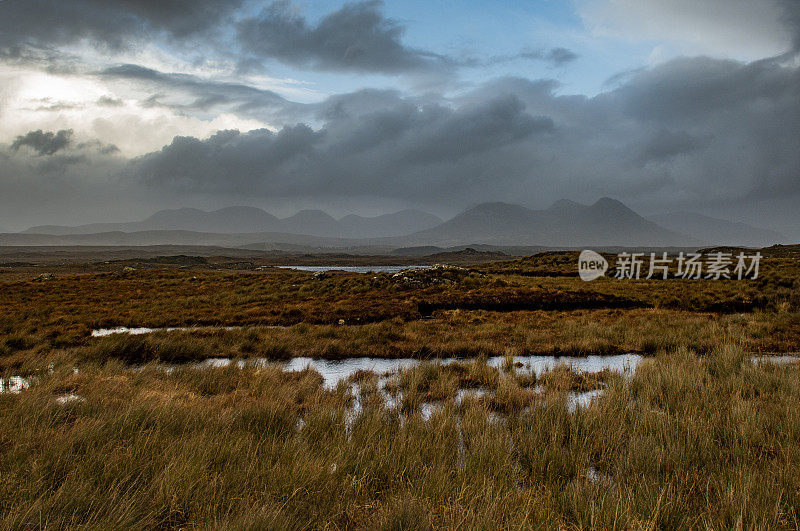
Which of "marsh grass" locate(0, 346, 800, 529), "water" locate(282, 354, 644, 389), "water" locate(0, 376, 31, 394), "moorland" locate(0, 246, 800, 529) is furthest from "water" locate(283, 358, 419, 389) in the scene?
"water" locate(0, 376, 31, 394)

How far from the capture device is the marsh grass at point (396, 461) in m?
3.40

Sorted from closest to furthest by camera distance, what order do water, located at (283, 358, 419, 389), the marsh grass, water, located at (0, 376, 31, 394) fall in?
the marsh grass < water, located at (0, 376, 31, 394) < water, located at (283, 358, 419, 389)

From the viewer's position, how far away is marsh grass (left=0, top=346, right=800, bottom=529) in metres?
3.40

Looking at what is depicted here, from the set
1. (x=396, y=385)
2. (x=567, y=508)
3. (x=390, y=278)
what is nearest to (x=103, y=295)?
(x=390, y=278)

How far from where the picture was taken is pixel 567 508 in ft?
12.1

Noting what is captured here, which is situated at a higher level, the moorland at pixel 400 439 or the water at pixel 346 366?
the moorland at pixel 400 439

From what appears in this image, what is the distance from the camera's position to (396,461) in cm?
447

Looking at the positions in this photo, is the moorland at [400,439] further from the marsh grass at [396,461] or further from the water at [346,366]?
the water at [346,366]

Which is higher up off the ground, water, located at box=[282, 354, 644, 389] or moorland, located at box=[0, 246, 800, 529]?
moorland, located at box=[0, 246, 800, 529]

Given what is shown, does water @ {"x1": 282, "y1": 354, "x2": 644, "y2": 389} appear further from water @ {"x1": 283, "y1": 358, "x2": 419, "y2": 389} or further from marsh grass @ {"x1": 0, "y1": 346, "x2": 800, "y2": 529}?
marsh grass @ {"x1": 0, "y1": 346, "x2": 800, "y2": 529}

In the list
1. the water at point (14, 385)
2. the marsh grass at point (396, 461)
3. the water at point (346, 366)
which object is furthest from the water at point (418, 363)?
the water at point (14, 385)

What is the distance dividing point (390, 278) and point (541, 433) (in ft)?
94.1

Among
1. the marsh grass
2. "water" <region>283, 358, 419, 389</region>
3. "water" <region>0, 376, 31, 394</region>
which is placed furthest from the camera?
"water" <region>283, 358, 419, 389</region>

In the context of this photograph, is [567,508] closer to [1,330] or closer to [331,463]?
[331,463]
